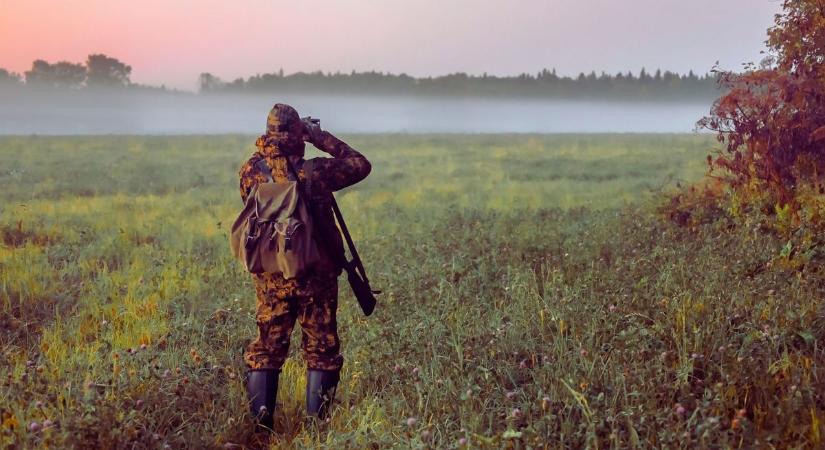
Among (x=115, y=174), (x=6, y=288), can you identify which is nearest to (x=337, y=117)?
(x=115, y=174)

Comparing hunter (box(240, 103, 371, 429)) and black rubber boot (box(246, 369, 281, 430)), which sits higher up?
hunter (box(240, 103, 371, 429))

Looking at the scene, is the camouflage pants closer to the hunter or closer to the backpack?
the hunter

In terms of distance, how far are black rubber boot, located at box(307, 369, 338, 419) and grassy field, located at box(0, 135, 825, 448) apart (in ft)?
0.38

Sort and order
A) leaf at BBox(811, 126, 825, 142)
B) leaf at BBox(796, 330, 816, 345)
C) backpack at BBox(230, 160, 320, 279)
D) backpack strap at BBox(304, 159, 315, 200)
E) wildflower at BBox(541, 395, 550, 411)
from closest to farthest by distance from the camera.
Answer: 1. wildflower at BBox(541, 395, 550, 411)
2. backpack at BBox(230, 160, 320, 279)
3. backpack strap at BBox(304, 159, 315, 200)
4. leaf at BBox(796, 330, 816, 345)
5. leaf at BBox(811, 126, 825, 142)

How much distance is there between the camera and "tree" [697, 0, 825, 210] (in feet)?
27.5

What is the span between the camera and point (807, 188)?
8234 mm

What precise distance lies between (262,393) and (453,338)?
1.55 meters

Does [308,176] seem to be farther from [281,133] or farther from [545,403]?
[545,403]

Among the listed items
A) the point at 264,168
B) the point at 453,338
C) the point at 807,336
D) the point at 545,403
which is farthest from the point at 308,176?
the point at 807,336

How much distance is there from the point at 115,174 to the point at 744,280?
779 inches

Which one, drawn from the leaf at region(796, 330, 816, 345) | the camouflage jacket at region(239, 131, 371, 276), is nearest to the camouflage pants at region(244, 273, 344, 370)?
the camouflage jacket at region(239, 131, 371, 276)

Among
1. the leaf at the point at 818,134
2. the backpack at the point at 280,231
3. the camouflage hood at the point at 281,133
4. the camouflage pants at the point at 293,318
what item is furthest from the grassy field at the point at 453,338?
the camouflage hood at the point at 281,133

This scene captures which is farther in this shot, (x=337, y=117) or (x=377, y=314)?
(x=337, y=117)

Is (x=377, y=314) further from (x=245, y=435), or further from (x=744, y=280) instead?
(x=744, y=280)
